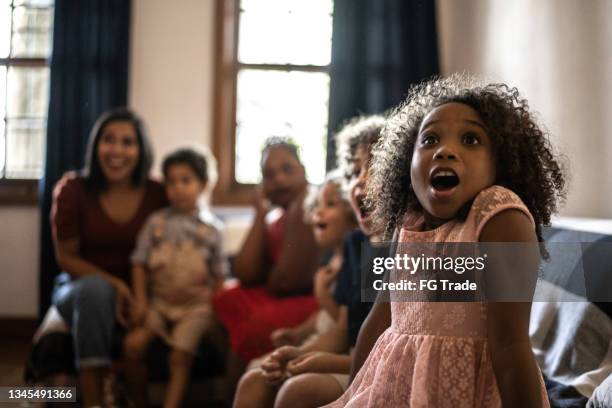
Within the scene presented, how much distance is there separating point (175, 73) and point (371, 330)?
297 cm

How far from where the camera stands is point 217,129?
12.0 ft

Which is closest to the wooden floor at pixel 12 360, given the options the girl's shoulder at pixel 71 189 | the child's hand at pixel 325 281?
the girl's shoulder at pixel 71 189

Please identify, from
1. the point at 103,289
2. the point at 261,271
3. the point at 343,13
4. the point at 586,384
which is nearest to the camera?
the point at 586,384

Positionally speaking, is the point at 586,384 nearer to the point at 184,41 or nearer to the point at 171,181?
the point at 171,181

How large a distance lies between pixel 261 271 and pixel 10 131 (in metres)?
2.20

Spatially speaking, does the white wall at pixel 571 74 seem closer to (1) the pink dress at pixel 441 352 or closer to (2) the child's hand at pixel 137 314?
(1) the pink dress at pixel 441 352

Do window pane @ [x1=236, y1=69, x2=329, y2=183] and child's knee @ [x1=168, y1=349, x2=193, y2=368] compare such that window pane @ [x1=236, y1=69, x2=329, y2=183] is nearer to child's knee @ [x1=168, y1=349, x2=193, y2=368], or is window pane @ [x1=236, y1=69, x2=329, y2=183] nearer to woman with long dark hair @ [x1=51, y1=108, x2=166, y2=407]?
woman with long dark hair @ [x1=51, y1=108, x2=166, y2=407]

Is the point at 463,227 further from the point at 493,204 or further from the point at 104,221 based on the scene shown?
the point at 104,221

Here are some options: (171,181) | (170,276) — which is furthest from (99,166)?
(170,276)

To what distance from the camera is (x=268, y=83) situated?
12.4 feet

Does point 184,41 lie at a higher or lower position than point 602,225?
higher

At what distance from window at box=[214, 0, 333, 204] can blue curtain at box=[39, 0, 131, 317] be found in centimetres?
58

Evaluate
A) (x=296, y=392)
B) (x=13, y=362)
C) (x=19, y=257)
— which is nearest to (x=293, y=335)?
(x=296, y=392)

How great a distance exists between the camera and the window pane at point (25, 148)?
12.3ft
